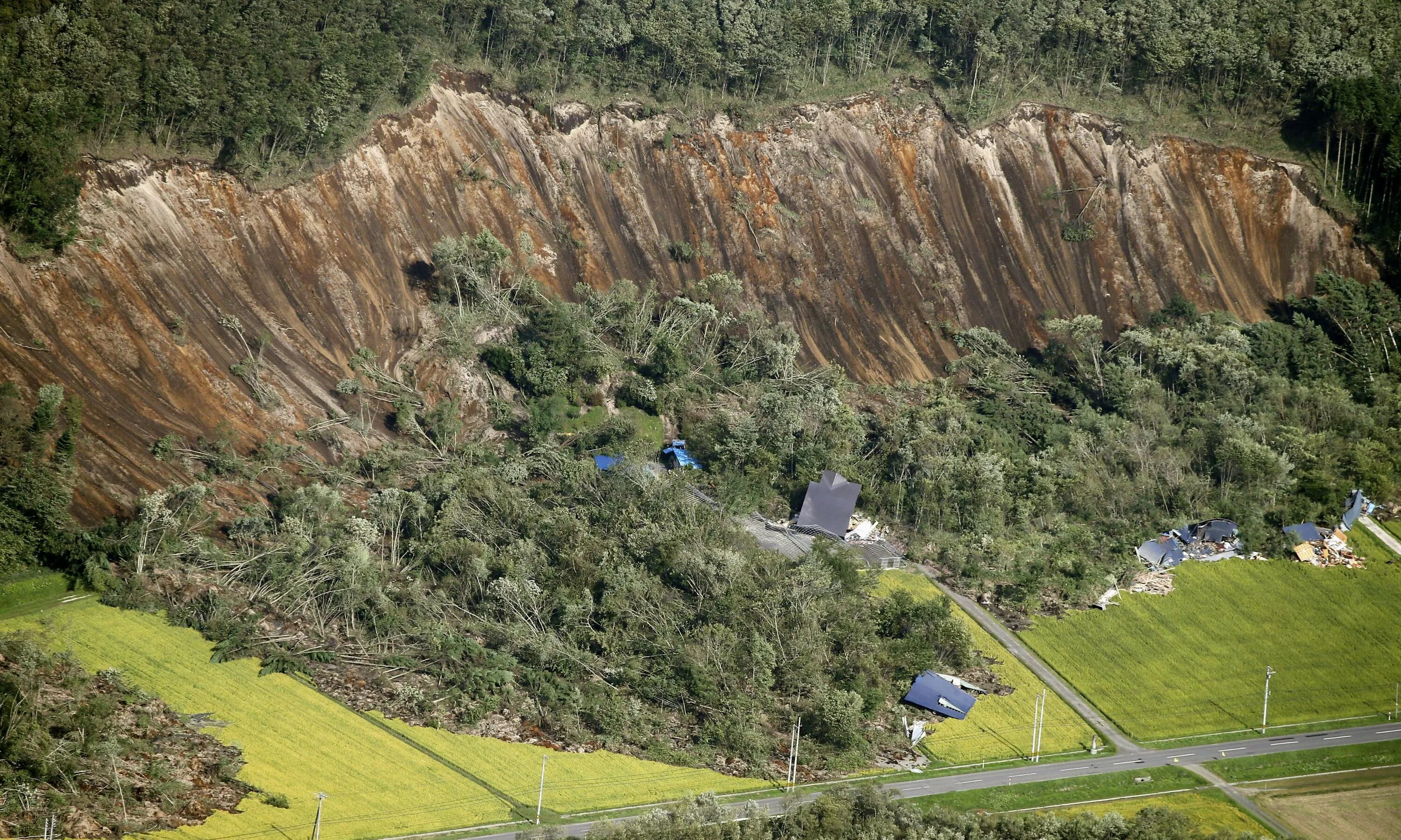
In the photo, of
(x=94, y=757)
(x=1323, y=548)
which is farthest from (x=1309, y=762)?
(x=94, y=757)

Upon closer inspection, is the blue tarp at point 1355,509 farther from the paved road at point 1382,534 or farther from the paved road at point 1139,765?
the paved road at point 1139,765

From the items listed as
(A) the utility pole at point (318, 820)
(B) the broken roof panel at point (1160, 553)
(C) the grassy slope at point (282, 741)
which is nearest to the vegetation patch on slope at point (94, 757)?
(C) the grassy slope at point (282, 741)

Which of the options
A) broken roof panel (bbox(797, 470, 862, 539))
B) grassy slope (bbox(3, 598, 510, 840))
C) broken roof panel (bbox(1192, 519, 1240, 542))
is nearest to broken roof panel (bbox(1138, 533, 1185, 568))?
broken roof panel (bbox(1192, 519, 1240, 542))

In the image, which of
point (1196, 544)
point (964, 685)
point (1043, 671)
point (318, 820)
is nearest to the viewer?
point (318, 820)

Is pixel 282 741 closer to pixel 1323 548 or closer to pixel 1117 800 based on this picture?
pixel 1117 800

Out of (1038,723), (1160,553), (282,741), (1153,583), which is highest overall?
(1160,553)

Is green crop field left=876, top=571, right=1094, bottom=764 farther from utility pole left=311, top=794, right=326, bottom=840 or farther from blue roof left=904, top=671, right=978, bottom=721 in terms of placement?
utility pole left=311, top=794, right=326, bottom=840
